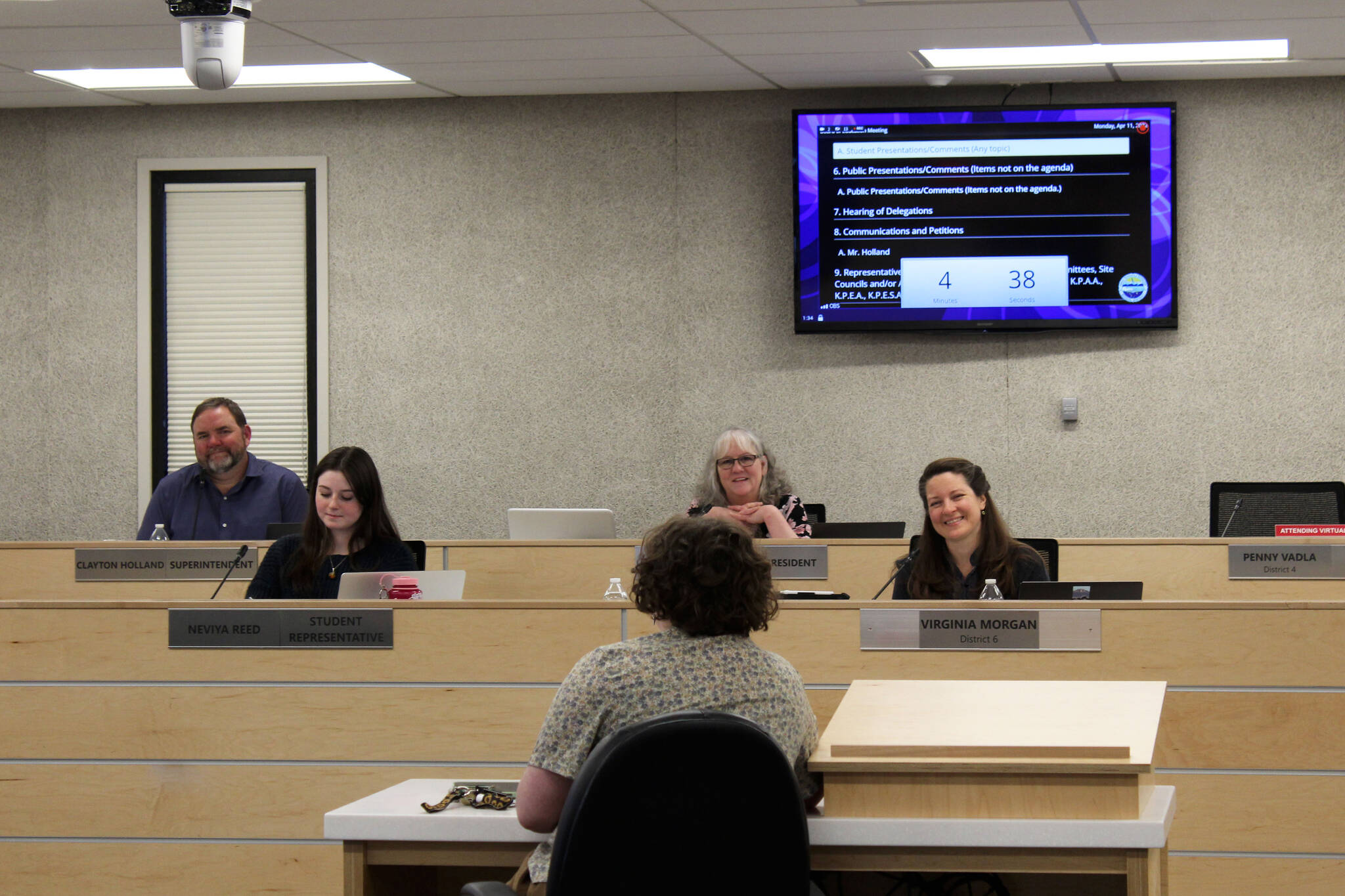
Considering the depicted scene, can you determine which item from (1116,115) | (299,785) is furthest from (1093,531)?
(299,785)

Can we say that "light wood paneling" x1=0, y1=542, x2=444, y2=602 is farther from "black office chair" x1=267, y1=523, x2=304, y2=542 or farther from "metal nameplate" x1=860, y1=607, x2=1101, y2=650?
"metal nameplate" x1=860, y1=607, x2=1101, y2=650

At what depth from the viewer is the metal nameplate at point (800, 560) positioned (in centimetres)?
461

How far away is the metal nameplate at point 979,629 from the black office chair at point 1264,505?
2695 mm

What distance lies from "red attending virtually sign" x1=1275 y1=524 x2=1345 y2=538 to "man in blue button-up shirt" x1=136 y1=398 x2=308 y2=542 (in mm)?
3544

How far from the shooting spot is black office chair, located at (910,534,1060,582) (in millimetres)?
4047

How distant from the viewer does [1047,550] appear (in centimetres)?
411

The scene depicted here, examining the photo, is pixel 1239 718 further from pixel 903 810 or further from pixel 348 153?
pixel 348 153

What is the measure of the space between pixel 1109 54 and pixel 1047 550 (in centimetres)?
267

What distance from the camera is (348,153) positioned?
684 centimetres

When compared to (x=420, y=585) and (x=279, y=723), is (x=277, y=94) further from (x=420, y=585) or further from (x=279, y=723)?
(x=279, y=723)

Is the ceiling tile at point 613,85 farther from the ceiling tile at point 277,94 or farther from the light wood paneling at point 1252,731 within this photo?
the light wood paneling at point 1252,731

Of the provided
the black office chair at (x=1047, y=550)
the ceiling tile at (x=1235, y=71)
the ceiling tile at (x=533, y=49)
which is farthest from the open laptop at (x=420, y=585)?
the ceiling tile at (x=1235, y=71)

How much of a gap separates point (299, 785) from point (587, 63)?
12.2 feet

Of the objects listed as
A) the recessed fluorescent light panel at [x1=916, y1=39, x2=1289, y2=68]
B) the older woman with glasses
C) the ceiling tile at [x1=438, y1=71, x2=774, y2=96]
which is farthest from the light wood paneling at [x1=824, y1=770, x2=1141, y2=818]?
the ceiling tile at [x1=438, y1=71, x2=774, y2=96]
